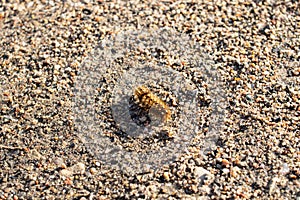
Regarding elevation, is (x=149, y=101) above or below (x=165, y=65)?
below

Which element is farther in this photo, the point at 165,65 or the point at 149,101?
the point at 165,65

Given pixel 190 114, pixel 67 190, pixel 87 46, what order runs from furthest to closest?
pixel 87 46 < pixel 190 114 < pixel 67 190

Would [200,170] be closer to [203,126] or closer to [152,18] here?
[203,126]

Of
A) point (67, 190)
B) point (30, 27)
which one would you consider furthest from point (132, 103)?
point (30, 27)
